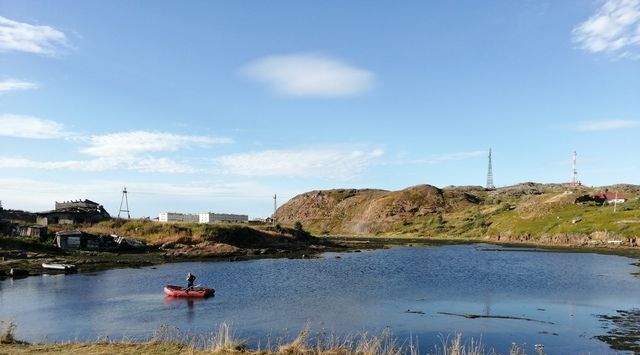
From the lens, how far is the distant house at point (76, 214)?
110 metres

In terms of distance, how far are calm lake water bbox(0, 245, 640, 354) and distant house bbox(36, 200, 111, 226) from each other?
44373 millimetres

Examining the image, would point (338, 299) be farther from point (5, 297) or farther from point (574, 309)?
point (5, 297)

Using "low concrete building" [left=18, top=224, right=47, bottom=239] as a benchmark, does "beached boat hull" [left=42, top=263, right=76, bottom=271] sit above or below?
below

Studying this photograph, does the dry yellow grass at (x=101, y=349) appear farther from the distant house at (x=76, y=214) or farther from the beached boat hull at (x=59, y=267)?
the distant house at (x=76, y=214)

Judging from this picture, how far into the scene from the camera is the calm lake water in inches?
1382

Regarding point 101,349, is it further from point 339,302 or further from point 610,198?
point 610,198

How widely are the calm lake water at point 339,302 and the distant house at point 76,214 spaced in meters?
44.4

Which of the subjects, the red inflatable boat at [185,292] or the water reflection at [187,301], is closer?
the water reflection at [187,301]

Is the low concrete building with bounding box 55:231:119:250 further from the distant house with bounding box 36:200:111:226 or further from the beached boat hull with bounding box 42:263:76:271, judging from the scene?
the distant house with bounding box 36:200:111:226

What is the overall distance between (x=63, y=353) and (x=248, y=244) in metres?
93.9

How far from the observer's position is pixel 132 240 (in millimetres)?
96312

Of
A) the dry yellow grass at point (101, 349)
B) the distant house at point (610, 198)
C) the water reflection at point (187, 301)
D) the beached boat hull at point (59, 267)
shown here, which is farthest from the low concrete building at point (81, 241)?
the distant house at point (610, 198)

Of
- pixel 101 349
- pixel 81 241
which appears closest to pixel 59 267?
pixel 81 241

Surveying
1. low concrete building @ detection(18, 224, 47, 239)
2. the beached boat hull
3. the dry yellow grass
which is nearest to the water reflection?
the dry yellow grass
